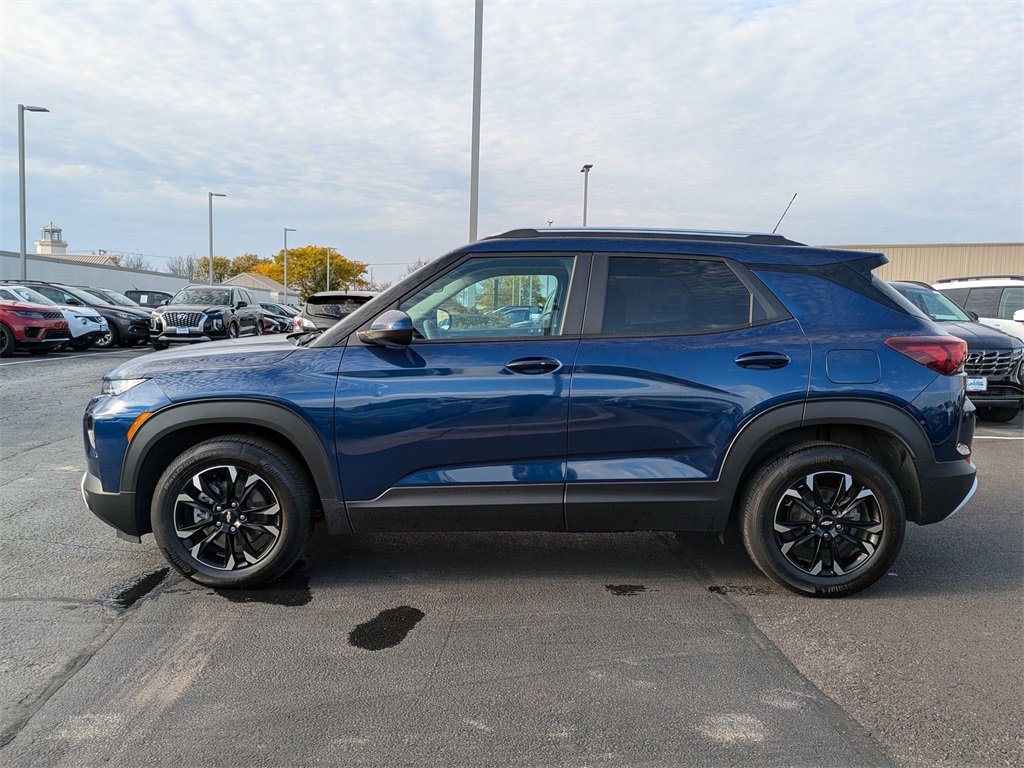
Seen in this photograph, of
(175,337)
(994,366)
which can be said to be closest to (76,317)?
(175,337)

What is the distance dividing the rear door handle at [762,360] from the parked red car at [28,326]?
51.0ft

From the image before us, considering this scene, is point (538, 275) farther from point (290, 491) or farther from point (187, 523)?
point (187, 523)

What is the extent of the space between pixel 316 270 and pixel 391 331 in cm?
8312

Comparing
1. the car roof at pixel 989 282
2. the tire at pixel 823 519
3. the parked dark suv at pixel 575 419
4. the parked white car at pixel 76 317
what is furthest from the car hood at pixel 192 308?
the tire at pixel 823 519

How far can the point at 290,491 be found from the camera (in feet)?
11.5

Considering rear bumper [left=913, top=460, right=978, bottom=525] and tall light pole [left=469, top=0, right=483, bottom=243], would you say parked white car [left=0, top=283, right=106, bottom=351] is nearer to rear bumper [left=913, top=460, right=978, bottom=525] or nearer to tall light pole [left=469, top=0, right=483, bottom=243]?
tall light pole [left=469, top=0, right=483, bottom=243]

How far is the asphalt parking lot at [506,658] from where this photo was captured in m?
2.43

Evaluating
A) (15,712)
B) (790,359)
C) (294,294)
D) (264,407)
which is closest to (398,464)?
(264,407)

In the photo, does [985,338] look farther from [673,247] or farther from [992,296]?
[673,247]

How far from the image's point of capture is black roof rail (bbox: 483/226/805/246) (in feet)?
12.3

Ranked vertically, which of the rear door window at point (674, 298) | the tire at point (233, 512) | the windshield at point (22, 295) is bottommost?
the tire at point (233, 512)

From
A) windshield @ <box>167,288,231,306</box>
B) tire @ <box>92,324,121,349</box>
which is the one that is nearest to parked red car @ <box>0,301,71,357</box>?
tire @ <box>92,324,121,349</box>

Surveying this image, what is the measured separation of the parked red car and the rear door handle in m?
15.6

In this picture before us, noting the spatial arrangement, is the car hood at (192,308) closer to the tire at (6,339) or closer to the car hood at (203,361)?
the tire at (6,339)
